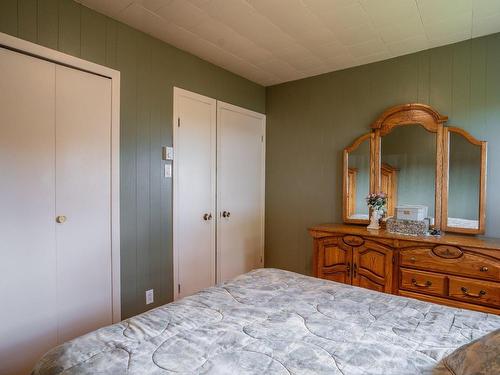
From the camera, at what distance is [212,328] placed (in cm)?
122

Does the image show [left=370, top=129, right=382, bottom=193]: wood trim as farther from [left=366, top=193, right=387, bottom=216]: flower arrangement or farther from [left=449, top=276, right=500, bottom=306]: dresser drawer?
[left=449, top=276, right=500, bottom=306]: dresser drawer

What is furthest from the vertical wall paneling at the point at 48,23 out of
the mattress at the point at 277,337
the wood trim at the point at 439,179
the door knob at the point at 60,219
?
the wood trim at the point at 439,179

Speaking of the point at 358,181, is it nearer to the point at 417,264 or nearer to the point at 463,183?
the point at 463,183

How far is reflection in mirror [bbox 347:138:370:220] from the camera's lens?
10.2 ft

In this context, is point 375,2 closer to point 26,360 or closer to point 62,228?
point 62,228

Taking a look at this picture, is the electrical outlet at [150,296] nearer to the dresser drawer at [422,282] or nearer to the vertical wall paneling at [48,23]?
the vertical wall paneling at [48,23]

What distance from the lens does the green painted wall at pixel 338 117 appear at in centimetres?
254

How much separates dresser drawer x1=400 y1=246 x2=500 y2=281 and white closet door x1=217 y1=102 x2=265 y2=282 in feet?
5.88

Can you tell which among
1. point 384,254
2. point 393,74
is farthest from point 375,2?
point 384,254

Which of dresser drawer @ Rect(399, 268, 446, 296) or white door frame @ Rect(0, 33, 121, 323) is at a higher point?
white door frame @ Rect(0, 33, 121, 323)

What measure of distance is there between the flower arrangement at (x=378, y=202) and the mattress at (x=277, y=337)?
1491 mm

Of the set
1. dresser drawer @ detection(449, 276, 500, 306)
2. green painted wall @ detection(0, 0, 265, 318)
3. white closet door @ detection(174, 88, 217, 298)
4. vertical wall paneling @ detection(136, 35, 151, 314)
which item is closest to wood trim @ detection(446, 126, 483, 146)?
dresser drawer @ detection(449, 276, 500, 306)

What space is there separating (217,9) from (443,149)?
227 centimetres

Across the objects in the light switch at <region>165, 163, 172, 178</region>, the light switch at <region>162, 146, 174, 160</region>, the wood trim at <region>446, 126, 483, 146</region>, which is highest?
the wood trim at <region>446, 126, 483, 146</region>
